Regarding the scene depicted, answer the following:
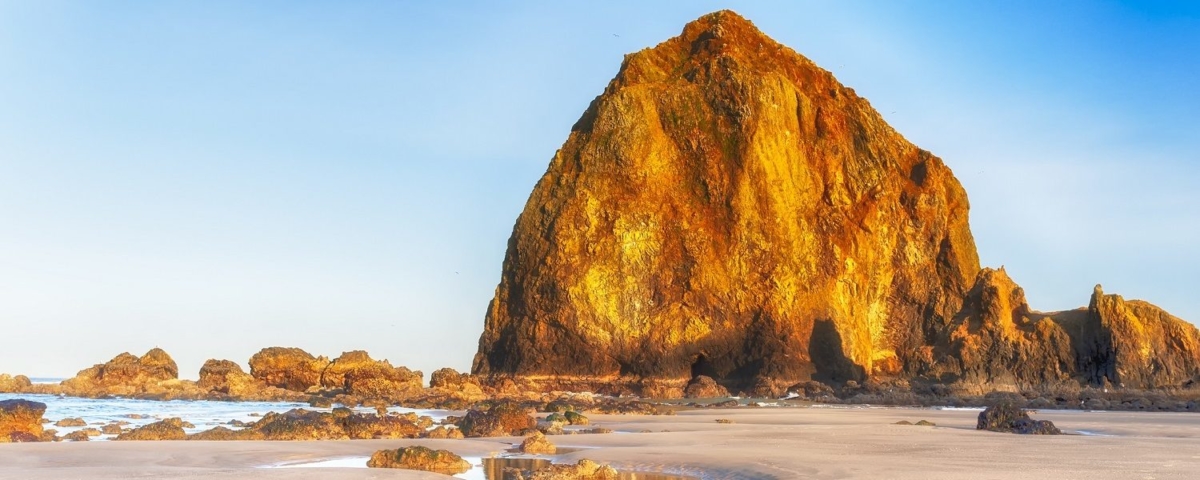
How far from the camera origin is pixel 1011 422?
54.5 ft

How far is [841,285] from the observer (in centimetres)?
5438

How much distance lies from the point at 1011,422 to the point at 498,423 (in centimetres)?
829

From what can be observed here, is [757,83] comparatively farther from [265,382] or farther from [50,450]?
[50,450]

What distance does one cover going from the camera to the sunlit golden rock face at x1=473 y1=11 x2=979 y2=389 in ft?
166

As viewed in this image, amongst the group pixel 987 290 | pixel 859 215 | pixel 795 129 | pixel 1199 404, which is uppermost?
pixel 795 129

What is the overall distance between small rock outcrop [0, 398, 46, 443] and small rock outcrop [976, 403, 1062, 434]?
47.5 ft

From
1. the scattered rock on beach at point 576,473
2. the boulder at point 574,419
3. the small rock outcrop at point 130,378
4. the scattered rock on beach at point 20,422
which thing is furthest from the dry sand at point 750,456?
the small rock outcrop at point 130,378

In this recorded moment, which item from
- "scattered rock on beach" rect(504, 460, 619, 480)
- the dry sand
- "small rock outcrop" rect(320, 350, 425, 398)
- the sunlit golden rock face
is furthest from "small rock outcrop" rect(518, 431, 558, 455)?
the sunlit golden rock face

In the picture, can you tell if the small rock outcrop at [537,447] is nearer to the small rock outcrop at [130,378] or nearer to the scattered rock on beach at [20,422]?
the scattered rock on beach at [20,422]

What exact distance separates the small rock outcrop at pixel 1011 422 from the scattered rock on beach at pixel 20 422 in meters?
14.5

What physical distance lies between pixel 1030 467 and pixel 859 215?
49.3 m

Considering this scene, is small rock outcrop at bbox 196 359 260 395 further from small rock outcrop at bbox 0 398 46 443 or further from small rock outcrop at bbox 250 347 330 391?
small rock outcrop at bbox 0 398 46 443

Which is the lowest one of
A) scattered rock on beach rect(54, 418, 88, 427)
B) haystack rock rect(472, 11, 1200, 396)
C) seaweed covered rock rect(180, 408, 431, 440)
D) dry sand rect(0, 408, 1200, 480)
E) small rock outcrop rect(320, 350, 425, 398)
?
dry sand rect(0, 408, 1200, 480)

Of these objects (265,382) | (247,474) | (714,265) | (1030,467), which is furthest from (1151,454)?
(265,382)
